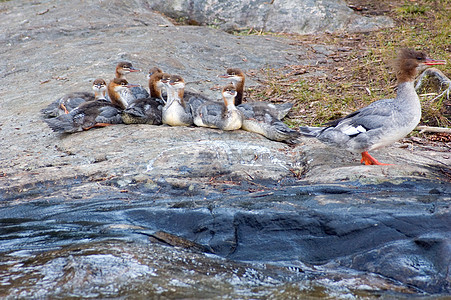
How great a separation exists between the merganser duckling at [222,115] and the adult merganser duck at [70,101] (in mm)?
1669

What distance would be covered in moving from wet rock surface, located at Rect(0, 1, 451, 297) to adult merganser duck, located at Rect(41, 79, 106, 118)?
0.71 feet

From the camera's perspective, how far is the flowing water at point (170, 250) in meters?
3.12

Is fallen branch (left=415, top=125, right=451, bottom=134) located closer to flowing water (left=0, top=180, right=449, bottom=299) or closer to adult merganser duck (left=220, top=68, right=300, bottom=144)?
adult merganser duck (left=220, top=68, right=300, bottom=144)

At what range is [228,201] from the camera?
4.20 m

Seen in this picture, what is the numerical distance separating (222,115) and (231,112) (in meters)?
0.13

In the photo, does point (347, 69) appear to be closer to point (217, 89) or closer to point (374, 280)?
point (217, 89)

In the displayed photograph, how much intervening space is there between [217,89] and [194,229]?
202 inches

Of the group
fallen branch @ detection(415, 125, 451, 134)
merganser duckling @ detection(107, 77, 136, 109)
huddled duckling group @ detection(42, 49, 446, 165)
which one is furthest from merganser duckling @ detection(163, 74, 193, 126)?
fallen branch @ detection(415, 125, 451, 134)

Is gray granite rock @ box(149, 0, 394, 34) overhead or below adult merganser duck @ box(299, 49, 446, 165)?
below

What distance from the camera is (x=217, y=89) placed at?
28.8 feet

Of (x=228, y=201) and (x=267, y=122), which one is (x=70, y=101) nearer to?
(x=267, y=122)

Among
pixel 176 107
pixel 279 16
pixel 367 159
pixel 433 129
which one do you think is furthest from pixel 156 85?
pixel 279 16

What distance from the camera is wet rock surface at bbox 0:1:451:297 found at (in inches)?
137

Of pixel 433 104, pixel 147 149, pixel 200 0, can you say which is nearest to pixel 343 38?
pixel 200 0
